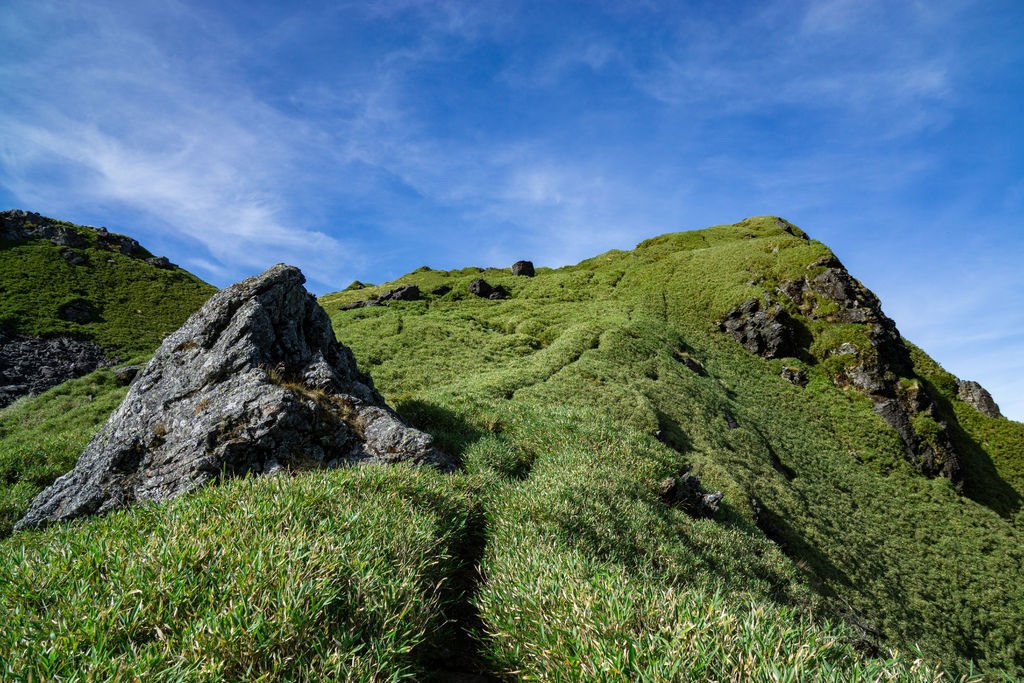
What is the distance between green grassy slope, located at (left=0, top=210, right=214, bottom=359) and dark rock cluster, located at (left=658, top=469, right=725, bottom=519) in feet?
219

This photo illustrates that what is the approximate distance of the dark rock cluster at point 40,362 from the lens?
46250mm

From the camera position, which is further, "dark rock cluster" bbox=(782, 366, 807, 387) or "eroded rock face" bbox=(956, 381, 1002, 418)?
"eroded rock face" bbox=(956, 381, 1002, 418)

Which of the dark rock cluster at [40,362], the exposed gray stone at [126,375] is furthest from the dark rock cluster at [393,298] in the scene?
the dark rock cluster at [40,362]

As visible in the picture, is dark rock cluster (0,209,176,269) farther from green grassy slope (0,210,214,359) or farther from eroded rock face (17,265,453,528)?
eroded rock face (17,265,453,528)

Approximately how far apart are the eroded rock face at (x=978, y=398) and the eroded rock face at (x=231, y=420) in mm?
71997

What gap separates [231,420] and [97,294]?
7810 centimetres

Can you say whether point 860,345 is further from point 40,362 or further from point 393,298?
point 40,362

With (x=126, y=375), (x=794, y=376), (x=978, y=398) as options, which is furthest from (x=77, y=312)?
(x=978, y=398)

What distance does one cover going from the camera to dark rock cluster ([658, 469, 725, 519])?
56.1 feet

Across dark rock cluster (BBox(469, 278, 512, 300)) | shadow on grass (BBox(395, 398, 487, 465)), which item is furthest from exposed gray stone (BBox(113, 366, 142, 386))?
dark rock cluster (BBox(469, 278, 512, 300))

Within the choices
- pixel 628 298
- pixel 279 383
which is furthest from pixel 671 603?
pixel 628 298

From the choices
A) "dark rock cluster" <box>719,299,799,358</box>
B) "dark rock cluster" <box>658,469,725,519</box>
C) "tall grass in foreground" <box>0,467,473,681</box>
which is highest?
"dark rock cluster" <box>719,299,799,358</box>

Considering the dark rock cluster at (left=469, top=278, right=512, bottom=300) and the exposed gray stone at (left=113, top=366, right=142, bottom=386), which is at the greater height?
the dark rock cluster at (left=469, top=278, right=512, bottom=300)

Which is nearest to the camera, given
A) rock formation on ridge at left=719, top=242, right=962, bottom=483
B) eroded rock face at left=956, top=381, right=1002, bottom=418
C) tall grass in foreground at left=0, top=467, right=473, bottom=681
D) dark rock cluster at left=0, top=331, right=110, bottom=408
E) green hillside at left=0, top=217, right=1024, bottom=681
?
tall grass in foreground at left=0, top=467, right=473, bottom=681
